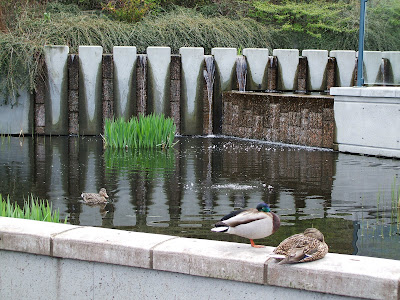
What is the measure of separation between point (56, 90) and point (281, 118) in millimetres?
5500

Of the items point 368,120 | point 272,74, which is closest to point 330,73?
point 272,74

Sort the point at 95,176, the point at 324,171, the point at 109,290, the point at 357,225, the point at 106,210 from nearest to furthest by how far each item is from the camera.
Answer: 1. the point at 109,290
2. the point at 357,225
3. the point at 106,210
4. the point at 95,176
5. the point at 324,171

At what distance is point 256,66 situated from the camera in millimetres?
18844

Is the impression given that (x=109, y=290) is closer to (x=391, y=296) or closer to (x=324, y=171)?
(x=391, y=296)

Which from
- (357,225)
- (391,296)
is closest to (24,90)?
(357,225)

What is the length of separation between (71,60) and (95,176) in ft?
23.5

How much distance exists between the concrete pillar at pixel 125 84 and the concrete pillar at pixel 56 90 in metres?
1.21

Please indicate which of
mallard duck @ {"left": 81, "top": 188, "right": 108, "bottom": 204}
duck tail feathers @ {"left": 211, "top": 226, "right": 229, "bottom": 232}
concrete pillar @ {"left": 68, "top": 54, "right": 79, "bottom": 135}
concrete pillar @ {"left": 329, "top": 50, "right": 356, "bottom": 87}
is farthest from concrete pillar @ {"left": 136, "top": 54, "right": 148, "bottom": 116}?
duck tail feathers @ {"left": 211, "top": 226, "right": 229, "bottom": 232}

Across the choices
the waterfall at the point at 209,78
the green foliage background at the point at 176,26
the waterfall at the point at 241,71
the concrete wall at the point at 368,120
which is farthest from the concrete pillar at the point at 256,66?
the concrete wall at the point at 368,120

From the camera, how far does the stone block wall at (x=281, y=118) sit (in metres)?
15.1

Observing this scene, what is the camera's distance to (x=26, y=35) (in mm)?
17969

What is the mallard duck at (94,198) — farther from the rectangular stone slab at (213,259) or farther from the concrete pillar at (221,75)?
the concrete pillar at (221,75)

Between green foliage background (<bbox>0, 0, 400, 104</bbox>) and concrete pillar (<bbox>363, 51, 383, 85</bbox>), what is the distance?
235 mm

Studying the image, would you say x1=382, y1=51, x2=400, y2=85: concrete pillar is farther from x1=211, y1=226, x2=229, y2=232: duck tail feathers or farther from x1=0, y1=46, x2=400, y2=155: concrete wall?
x1=211, y1=226, x2=229, y2=232: duck tail feathers
